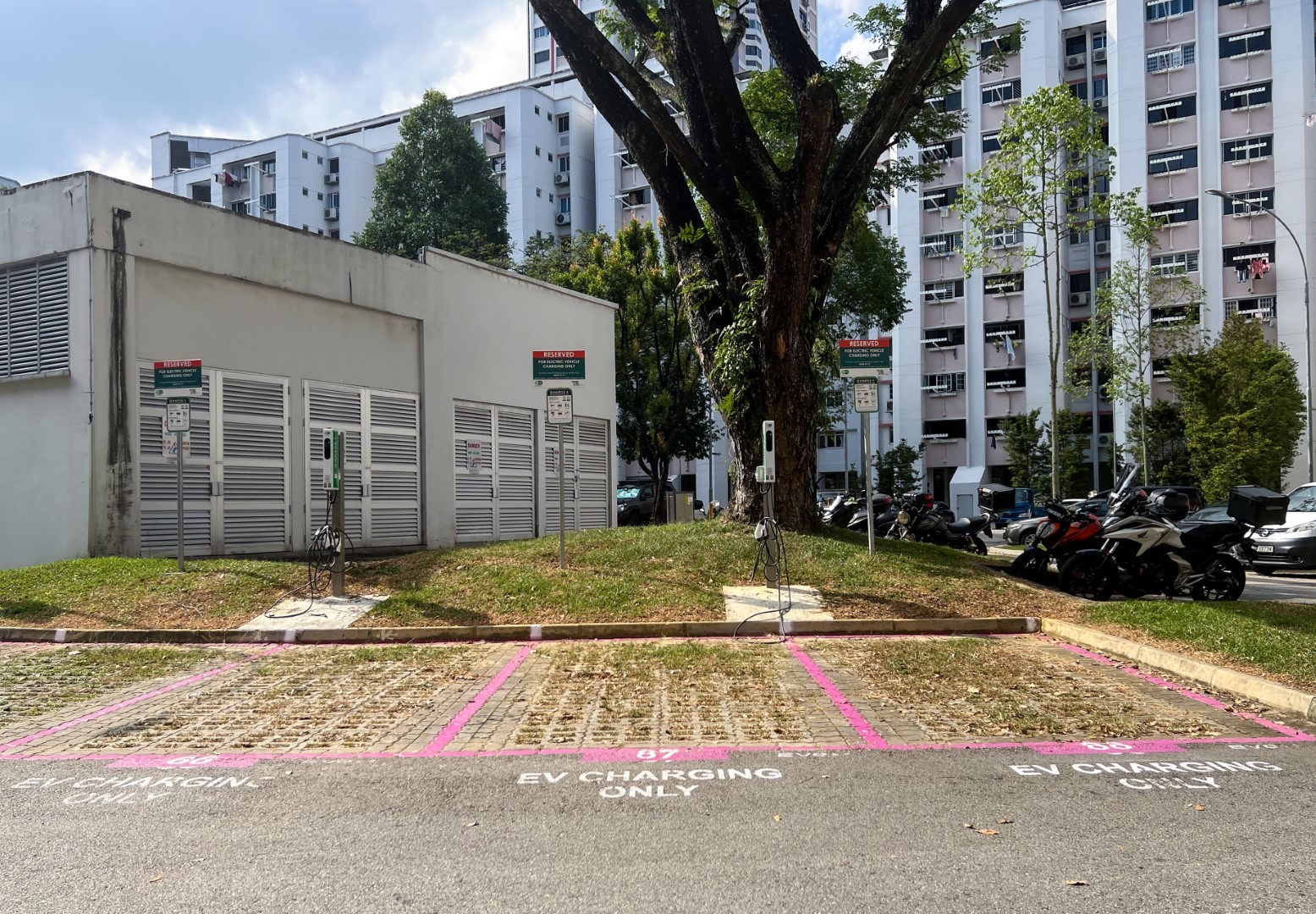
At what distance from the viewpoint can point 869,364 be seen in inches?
535

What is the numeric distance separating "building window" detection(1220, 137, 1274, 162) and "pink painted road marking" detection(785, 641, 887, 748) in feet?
158

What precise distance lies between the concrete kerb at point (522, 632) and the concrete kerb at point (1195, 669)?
87 cm

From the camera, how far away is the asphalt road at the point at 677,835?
3656mm

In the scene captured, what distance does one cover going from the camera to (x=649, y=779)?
17.2 ft

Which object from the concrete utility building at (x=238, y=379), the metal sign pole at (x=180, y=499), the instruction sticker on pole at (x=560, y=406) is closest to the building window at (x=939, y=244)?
the concrete utility building at (x=238, y=379)

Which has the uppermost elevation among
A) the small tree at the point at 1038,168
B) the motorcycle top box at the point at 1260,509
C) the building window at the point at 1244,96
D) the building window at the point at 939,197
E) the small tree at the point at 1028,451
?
the building window at the point at 1244,96

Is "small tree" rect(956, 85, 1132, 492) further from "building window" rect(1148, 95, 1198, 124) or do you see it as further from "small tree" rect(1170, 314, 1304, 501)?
"building window" rect(1148, 95, 1198, 124)

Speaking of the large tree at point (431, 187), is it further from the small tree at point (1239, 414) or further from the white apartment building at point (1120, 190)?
the small tree at point (1239, 414)

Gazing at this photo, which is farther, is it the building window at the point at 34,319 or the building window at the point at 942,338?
the building window at the point at 942,338

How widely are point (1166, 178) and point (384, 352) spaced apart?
4432 cm

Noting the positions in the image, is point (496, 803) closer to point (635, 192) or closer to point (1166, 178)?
point (1166, 178)

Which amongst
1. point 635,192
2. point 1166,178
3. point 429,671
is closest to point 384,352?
point 429,671

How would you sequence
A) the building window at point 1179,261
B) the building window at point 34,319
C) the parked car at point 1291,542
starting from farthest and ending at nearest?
the building window at point 1179,261
the parked car at point 1291,542
the building window at point 34,319

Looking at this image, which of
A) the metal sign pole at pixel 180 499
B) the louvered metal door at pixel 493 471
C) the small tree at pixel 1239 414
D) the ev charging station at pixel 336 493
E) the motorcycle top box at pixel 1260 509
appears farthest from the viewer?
the small tree at pixel 1239 414
